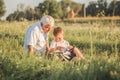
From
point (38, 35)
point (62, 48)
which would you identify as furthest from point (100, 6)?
point (38, 35)

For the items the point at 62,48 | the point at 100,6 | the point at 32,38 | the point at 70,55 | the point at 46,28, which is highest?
the point at 100,6

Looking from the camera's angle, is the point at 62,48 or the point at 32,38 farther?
the point at 62,48

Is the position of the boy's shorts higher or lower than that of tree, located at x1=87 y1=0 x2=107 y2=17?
lower

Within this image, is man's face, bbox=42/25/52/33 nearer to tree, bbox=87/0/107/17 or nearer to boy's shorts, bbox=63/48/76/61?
boy's shorts, bbox=63/48/76/61

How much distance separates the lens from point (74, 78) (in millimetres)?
5230

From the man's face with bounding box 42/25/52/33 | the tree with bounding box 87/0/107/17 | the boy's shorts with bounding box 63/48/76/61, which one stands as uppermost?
the tree with bounding box 87/0/107/17

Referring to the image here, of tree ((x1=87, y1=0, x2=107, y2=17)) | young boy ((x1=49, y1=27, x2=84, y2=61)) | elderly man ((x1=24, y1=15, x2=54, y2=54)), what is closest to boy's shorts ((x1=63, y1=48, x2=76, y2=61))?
young boy ((x1=49, y1=27, x2=84, y2=61))

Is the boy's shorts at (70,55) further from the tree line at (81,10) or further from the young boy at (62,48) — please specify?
the tree line at (81,10)

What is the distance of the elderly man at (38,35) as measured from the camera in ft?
27.4

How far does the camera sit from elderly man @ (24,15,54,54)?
8.35 m

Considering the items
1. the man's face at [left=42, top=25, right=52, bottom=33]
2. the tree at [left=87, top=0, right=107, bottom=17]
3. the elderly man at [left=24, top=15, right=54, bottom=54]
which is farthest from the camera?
the man's face at [left=42, top=25, right=52, bottom=33]

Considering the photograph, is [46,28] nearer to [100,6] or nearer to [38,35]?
[38,35]

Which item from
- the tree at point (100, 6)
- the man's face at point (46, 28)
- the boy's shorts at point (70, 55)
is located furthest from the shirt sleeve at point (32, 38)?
the tree at point (100, 6)

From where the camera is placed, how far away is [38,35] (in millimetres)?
8539
